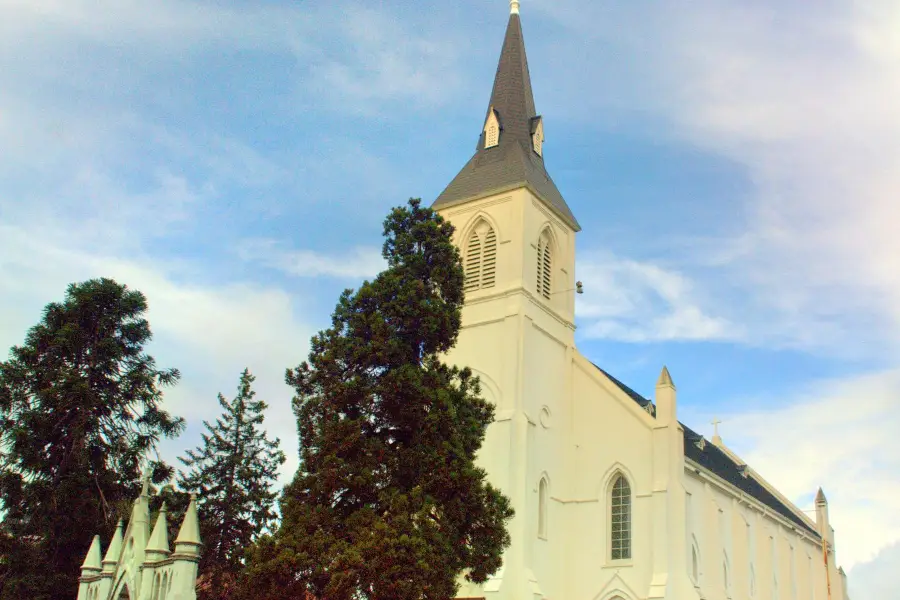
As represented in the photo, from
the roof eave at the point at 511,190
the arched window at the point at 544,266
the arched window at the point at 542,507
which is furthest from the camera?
the arched window at the point at 544,266

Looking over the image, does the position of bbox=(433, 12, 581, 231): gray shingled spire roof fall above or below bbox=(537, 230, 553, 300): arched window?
above

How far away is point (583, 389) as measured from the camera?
3925cm

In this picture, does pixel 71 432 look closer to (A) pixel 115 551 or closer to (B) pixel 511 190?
(A) pixel 115 551

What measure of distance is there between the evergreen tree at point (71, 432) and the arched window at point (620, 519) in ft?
54.5

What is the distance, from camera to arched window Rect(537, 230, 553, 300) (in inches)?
1565

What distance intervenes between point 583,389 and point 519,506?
7113 mm

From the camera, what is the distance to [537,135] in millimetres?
43344

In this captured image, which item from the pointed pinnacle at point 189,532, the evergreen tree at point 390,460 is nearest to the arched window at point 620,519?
the evergreen tree at point 390,460

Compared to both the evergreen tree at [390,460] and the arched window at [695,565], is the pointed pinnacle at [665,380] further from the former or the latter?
the evergreen tree at [390,460]

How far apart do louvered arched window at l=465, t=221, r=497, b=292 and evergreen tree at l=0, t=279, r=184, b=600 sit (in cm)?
1251

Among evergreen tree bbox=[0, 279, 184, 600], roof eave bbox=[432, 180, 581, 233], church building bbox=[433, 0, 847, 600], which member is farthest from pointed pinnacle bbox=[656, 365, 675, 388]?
evergreen tree bbox=[0, 279, 184, 600]

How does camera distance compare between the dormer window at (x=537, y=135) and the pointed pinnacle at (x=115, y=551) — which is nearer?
the pointed pinnacle at (x=115, y=551)

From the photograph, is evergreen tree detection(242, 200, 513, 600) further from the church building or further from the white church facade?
the church building

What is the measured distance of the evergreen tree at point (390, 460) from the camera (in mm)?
20031
